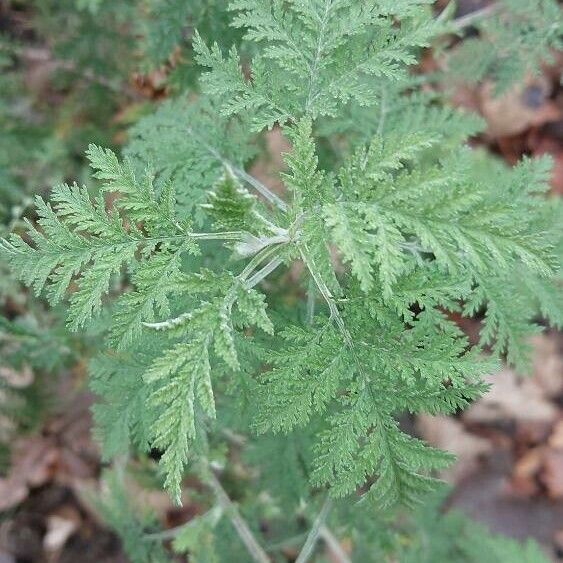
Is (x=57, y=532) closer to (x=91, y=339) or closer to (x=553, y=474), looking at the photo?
(x=91, y=339)

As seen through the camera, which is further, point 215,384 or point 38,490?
point 38,490

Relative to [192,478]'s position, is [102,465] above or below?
above

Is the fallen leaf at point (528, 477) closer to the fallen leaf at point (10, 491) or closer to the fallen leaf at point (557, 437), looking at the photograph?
the fallen leaf at point (557, 437)

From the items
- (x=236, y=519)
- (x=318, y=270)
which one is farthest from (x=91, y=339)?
(x=318, y=270)

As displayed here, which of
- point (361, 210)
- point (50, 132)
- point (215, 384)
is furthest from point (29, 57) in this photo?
point (361, 210)

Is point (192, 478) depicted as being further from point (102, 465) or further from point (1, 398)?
point (1, 398)

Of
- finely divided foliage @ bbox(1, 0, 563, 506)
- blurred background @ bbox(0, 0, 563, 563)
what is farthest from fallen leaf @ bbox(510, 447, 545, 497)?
finely divided foliage @ bbox(1, 0, 563, 506)

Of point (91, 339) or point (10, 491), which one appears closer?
point (91, 339)

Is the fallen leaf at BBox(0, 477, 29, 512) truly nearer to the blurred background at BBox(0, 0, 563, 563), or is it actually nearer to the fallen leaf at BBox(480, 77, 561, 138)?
the blurred background at BBox(0, 0, 563, 563)
